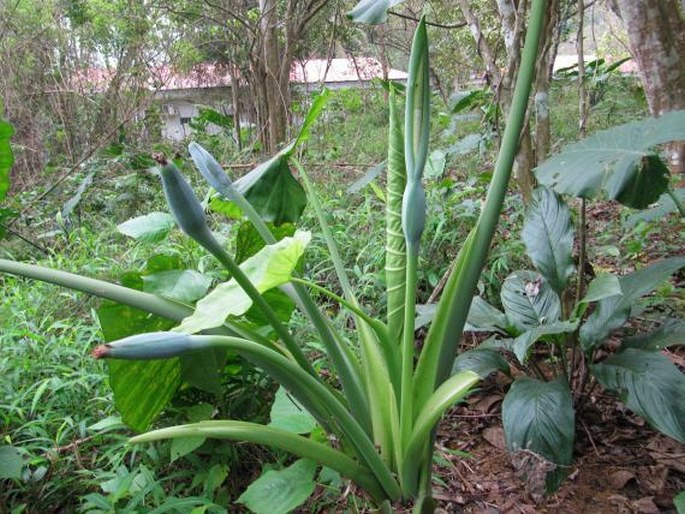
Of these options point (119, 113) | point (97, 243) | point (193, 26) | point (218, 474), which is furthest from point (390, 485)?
point (193, 26)

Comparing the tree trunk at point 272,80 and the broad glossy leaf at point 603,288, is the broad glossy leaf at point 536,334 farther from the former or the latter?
the tree trunk at point 272,80

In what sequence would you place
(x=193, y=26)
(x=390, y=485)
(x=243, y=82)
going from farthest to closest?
(x=243, y=82), (x=193, y=26), (x=390, y=485)

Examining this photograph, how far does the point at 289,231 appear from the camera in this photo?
135 cm

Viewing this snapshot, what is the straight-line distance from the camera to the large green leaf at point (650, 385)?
3.26ft

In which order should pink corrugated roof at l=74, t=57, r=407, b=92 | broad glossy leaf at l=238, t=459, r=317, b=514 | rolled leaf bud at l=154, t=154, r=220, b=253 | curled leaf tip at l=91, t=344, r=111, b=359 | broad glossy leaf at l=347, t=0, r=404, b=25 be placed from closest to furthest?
1. curled leaf tip at l=91, t=344, r=111, b=359
2. rolled leaf bud at l=154, t=154, r=220, b=253
3. broad glossy leaf at l=238, t=459, r=317, b=514
4. broad glossy leaf at l=347, t=0, r=404, b=25
5. pink corrugated roof at l=74, t=57, r=407, b=92

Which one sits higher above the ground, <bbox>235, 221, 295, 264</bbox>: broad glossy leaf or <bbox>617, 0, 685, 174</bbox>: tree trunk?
<bbox>617, 0, 685, 174</bbox>: tree trunk

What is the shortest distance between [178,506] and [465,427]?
2.52ft

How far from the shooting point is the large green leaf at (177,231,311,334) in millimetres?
801

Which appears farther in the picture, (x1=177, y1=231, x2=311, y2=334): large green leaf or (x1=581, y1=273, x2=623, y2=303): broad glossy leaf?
(x1=581, y1=273, x2=623, y2=303): broad glossy leaf

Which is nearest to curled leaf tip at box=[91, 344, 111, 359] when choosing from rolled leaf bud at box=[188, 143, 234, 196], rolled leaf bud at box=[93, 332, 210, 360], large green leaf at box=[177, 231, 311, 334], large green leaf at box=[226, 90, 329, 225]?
rolled leaf bud at box=[93, 332, 210, 360]

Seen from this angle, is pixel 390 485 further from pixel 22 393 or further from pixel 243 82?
pixel 243 82

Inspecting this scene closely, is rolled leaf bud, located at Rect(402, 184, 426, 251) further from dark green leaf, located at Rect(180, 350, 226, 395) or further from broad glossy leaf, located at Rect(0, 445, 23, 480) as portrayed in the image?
broad glossy leaf, located at Rect(0, 445, 23, 480)

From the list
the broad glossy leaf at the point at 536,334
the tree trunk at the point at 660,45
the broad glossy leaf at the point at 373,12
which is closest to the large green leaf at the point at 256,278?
the broad glossy leaf at the point at 536,334

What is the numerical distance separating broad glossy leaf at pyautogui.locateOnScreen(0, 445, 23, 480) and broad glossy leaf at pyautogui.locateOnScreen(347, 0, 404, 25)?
1.27 m
